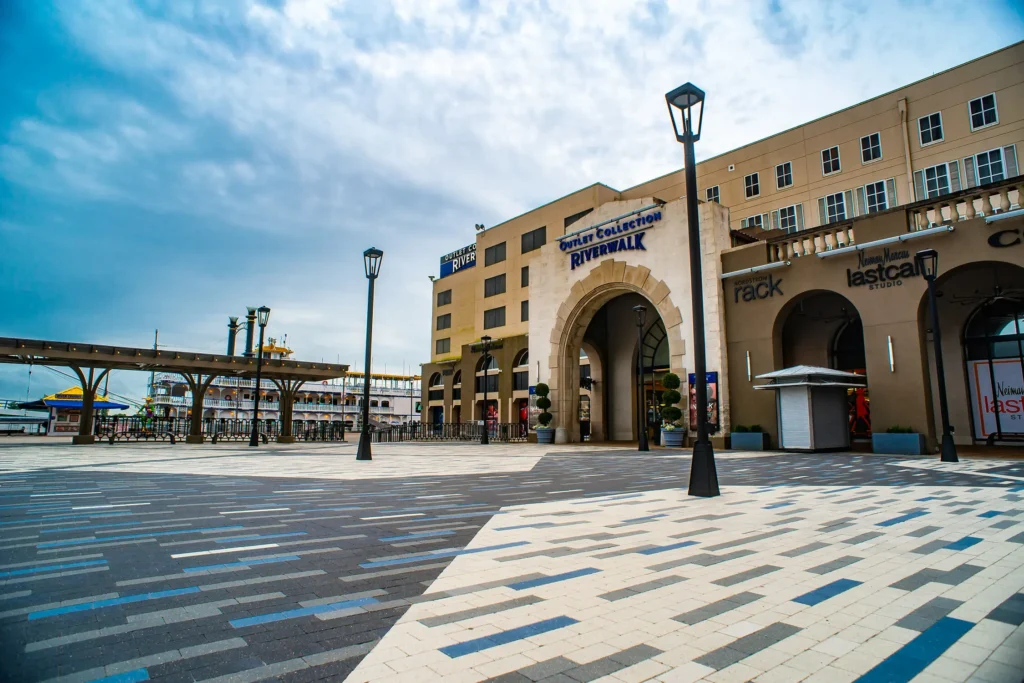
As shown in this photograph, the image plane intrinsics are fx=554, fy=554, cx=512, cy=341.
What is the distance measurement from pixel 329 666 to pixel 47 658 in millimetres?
1331

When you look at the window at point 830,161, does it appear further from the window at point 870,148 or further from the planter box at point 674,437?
the planter box at point 674,437

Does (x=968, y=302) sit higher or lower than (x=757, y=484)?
higher

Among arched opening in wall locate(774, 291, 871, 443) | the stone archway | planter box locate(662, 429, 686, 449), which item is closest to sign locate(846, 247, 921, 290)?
arched opening in wall locate(774, 291, 871, 443)

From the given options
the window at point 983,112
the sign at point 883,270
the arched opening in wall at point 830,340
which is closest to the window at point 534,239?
the arched opening in wall at point 830,340

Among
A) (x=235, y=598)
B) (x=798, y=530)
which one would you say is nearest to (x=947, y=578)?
(x=798, y=530)

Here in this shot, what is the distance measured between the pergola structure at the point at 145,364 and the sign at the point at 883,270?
941 inches

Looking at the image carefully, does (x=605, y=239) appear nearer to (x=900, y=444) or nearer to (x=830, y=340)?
(x=830, y=340)

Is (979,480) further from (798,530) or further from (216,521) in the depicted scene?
(216,521)

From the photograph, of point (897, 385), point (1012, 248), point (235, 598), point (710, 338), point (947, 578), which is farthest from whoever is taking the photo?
point (710, 338)

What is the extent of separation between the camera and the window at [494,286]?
149 ft

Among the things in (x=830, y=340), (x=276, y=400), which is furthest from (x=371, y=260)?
(x=276, y=400)

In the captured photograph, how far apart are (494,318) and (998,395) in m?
32.0

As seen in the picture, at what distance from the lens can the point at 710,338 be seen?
21.7 metres

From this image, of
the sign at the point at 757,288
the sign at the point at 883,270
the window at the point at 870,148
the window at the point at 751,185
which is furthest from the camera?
the window at the point at 751,185
